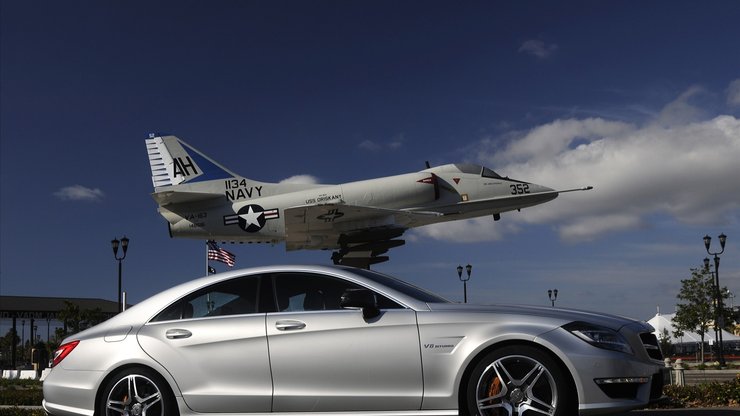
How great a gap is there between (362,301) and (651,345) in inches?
94.7

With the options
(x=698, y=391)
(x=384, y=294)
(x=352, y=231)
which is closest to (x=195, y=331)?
(x=384, y=294)

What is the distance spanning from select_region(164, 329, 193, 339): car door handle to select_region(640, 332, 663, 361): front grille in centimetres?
371

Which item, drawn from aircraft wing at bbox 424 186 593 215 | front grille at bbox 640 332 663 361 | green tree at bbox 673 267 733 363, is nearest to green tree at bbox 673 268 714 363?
green tree at bbox 673 267 733 363

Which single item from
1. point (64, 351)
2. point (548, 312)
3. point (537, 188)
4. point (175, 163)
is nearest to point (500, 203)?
point (537, 188)

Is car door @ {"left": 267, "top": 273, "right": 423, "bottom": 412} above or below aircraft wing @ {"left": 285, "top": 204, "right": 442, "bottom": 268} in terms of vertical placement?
below

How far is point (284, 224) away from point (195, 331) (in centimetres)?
2418

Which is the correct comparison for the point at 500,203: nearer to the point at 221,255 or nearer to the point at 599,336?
the point at 221,255

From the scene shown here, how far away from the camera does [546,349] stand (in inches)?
216

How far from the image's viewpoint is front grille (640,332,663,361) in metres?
5.78

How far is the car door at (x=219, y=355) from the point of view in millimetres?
5836

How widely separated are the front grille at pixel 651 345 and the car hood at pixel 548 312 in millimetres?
128

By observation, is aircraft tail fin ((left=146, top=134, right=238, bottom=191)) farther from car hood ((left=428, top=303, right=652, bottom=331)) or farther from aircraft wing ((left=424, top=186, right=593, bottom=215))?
car hood ((left=428, top=303, right=652, bottom=331))

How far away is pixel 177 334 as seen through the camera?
6020mm

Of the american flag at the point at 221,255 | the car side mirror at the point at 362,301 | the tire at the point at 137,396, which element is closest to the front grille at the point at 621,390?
the car side mirror at the point at 362,301
